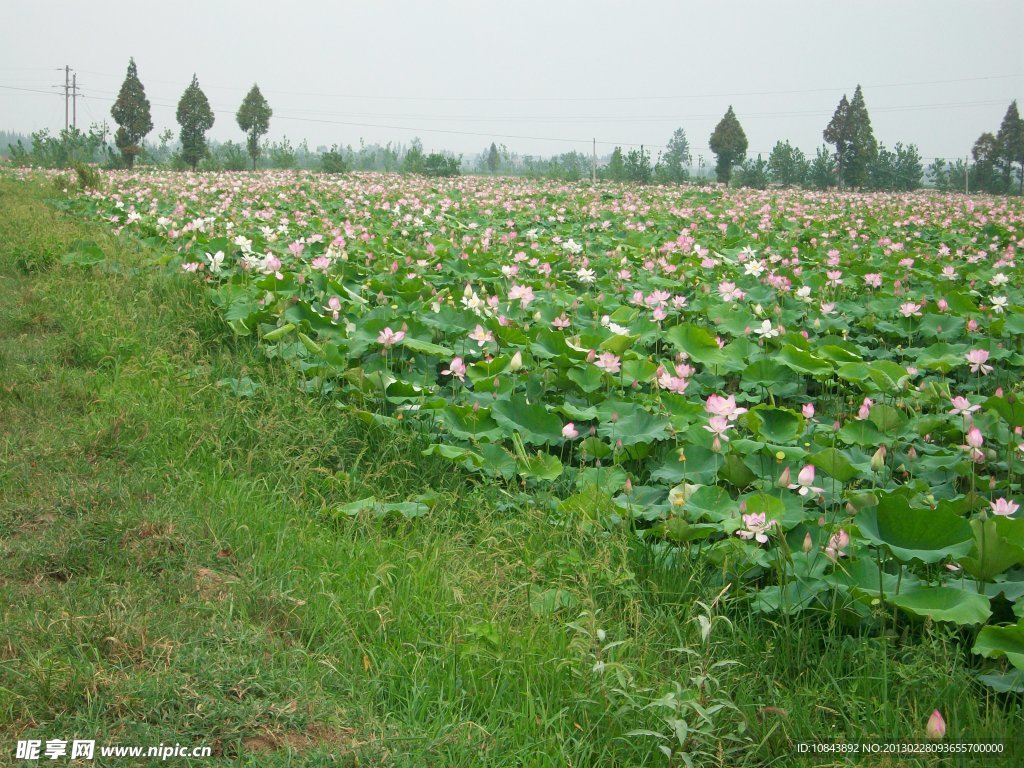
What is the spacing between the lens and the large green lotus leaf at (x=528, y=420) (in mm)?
3125

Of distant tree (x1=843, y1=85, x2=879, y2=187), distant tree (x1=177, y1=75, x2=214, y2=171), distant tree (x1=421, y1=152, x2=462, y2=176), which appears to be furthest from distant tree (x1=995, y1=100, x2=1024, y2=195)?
distant tree (x1=177, y1=75, x2=214, y2=171)

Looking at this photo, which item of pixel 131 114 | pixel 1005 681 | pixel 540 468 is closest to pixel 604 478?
pixel 540 468

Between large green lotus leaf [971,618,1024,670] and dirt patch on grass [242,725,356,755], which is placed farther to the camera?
large green lotus leaf [971,618,1024,670]

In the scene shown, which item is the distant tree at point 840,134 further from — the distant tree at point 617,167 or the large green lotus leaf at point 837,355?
the large green lotus leaf at point 837,355

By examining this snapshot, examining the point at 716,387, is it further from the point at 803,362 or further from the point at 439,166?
the point at 439,166

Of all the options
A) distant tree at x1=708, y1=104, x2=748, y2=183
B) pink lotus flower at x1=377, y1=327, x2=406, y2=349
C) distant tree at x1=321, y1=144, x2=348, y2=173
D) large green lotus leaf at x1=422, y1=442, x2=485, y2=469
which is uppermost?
distant tree at x1=708, y1=104, x2=748, y2=183

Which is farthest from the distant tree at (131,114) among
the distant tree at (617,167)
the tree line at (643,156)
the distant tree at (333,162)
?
the distant tree at (617,167)

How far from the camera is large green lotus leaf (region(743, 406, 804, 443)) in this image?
2.90m

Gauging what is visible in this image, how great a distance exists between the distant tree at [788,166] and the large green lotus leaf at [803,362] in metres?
20.0

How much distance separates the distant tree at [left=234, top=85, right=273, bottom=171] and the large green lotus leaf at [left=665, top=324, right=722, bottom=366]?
780 inches

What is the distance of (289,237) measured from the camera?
22.0 ft

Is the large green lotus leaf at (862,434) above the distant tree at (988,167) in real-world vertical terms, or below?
below

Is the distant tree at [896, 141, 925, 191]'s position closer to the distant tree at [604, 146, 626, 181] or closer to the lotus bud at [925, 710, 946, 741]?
the distant tree at [604, 146, 626, 181]

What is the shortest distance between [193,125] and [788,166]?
Answer: 1528cm
